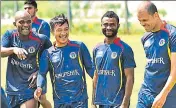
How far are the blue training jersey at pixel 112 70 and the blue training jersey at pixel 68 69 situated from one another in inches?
9.3

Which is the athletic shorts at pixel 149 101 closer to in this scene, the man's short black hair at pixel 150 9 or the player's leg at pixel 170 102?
the player's leg at pixel 170 102

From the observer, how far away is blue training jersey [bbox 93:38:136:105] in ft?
21.0

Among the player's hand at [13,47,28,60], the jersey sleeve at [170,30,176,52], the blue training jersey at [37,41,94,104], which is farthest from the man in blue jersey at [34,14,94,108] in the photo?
the jersey sleeve at [170,30,176,52]

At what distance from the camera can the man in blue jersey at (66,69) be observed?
6629 millimetres

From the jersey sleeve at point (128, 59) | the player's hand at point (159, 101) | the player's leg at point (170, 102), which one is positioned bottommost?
the player's leg at point (170, 102)

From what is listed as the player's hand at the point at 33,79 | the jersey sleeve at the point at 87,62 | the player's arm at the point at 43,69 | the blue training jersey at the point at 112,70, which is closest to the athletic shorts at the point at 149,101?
the blue training jersey at the point at 112,70

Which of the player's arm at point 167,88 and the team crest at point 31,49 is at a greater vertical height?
the team crest at point 31,49

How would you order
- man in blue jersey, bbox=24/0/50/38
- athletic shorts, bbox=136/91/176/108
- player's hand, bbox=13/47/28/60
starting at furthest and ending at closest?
man in blue jersey, bbox=24/0/50/38 → player's hand, bbox=13/47/28/60 → athletic shorts, bbox=136/91/176/108

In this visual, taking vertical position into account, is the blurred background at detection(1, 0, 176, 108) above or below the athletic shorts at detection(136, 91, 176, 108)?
below

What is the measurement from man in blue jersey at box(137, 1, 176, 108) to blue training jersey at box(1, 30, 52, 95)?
63.4 inches

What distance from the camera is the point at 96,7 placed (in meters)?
33.8

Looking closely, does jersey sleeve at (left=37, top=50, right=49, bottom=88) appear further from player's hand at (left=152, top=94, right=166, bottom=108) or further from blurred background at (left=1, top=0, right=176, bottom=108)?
blurred background at (left=1, top=0, right=176, bottom=108)

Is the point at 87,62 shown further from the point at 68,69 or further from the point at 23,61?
the point at 23,61

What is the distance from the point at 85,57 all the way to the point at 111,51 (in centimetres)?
41
